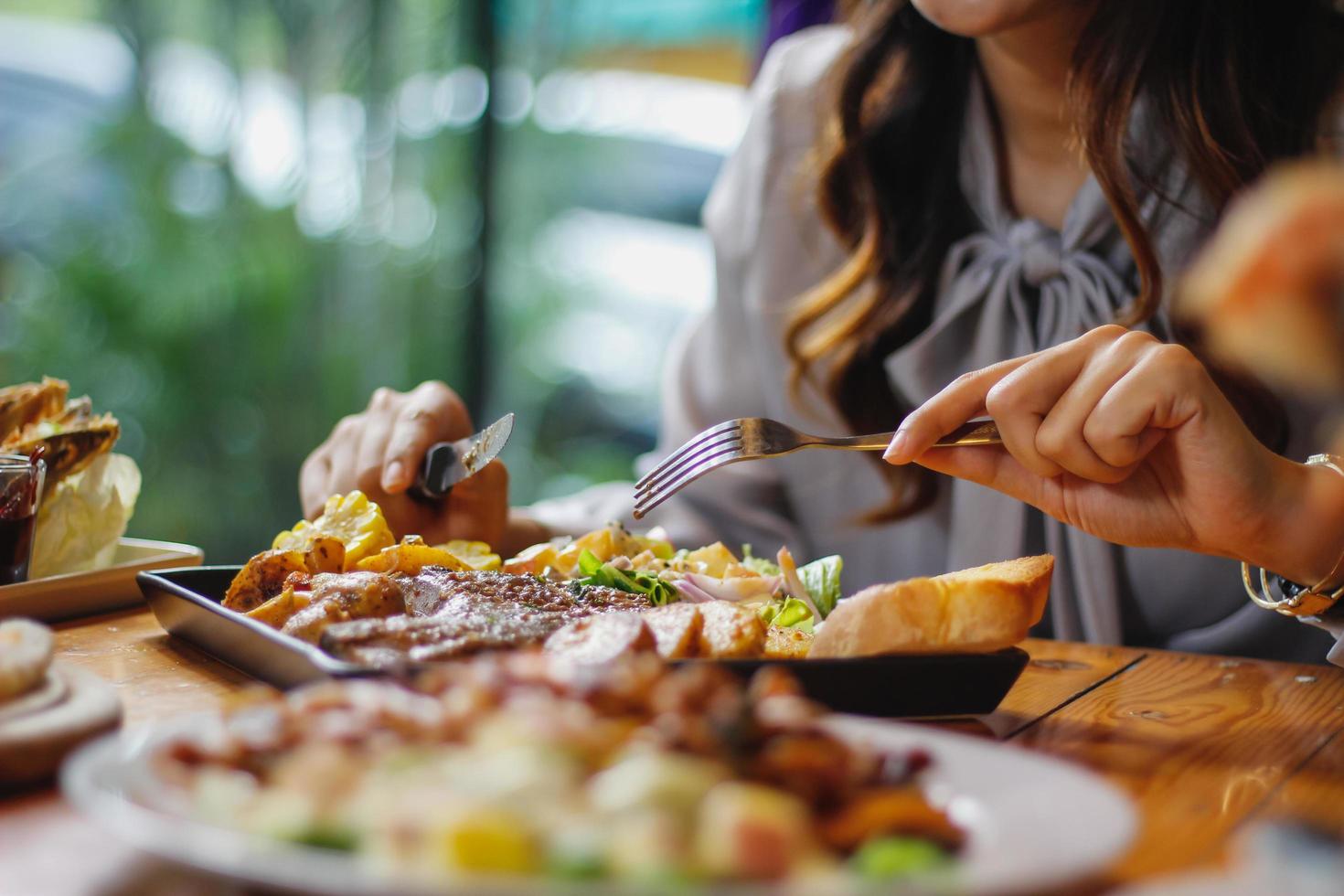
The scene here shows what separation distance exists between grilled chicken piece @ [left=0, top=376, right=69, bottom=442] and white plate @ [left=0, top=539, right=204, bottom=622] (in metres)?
0.21

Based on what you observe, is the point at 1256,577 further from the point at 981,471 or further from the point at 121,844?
the point at 121,844

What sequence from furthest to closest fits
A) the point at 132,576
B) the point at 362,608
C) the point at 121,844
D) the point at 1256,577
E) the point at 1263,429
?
the point at 1263,429
the point at 1256,577
the point at 132,576
the point at 362,608
the point at 121,844

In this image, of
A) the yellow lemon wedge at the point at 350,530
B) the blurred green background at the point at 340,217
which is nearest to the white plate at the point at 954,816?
the yellow lemon wedge at the point at 350,530

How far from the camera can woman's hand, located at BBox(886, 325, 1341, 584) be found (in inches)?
48.7

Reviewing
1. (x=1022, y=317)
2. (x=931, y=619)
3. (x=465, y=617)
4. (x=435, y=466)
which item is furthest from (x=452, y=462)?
(x=1022, y=317)

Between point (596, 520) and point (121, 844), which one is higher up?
point (121, 844)

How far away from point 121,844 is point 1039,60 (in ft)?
6.74

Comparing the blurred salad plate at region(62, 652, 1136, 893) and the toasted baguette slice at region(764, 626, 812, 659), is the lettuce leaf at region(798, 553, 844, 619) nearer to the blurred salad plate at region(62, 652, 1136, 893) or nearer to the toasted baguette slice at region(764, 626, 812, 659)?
the toasted baguette slice at region(764, 626, 812, 659)

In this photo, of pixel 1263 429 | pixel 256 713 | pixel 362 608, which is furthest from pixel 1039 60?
pixel 256 713

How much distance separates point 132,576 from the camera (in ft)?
5.09

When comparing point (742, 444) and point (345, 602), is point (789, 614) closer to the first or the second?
point (742, 444)

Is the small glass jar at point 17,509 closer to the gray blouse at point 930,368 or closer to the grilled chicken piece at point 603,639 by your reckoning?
the grilled chicken piece at point 603,639

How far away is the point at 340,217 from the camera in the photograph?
448 centimetres

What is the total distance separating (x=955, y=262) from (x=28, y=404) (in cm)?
162
